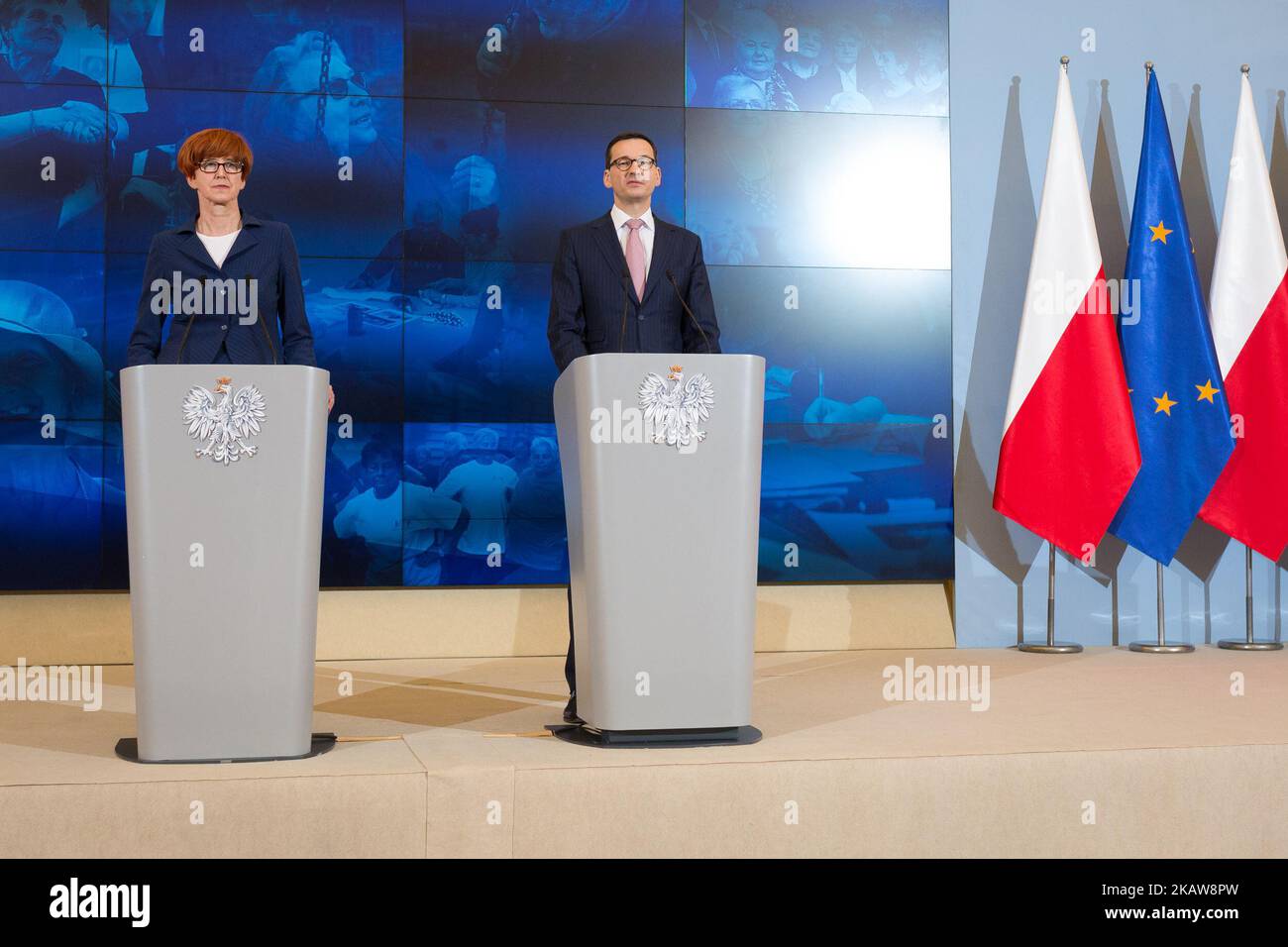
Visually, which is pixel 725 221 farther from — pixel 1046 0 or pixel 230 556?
pixel 230 556

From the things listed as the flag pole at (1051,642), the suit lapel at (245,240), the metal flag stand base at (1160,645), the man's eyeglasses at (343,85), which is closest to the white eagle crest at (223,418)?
the suit lapel at (245,240)

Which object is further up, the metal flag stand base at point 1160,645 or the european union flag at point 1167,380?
the european union flag at point 1167,380

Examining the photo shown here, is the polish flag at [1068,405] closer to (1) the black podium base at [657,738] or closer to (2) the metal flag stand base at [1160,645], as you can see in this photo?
(2) the metal flag stand base at [1160,645]

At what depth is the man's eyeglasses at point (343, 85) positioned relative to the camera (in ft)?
15.4

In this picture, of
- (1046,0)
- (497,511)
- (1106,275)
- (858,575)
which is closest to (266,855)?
(497,511)

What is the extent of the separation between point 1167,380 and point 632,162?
2630 mm

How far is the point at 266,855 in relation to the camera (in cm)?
236

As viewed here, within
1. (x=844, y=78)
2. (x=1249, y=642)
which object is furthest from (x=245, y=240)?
(x=1249, y=642)

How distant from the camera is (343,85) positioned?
15.4 ft

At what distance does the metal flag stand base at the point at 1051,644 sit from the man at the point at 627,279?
2248 mm

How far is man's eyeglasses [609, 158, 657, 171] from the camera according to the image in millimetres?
3182

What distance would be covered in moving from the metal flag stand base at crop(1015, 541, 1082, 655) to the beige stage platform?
1.58m

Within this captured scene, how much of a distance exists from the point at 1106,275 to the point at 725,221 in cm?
159

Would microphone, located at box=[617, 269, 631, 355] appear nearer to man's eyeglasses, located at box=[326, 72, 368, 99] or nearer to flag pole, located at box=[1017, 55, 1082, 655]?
man's eyeglasses, located at box=[326, 72, 368, 99]
